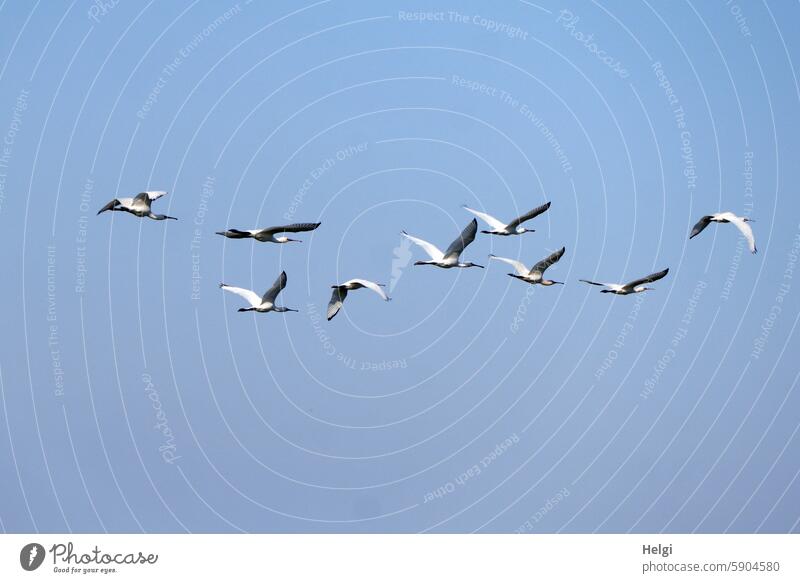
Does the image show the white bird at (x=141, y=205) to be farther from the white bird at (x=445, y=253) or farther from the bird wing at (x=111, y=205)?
the white bird at (x=445, y=253)

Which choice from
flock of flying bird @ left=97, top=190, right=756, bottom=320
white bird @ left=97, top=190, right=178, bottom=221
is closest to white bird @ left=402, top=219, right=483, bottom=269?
flock of flying bird @ left=97, top=190, right=756, bottom=320

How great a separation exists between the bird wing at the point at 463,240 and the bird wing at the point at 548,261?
116 inches

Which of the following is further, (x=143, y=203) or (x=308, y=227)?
(x=143, y=203)

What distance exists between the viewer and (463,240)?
7662 centimetres
